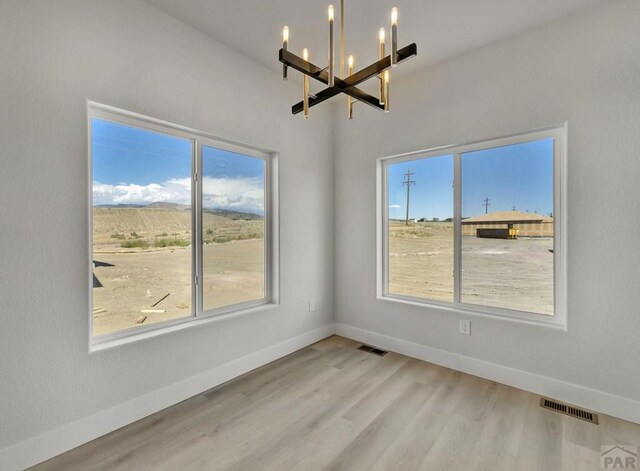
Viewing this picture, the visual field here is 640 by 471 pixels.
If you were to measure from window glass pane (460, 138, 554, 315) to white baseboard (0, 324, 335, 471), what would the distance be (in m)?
2.13

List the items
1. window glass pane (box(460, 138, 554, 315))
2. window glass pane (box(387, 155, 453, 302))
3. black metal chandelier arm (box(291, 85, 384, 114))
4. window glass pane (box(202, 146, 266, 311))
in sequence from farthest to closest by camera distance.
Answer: window glass pane (box(387, 155, 453, 302)), window glass pane (box(202, 146, 266, 311)), window glass pane (box(460, 138, 554, 315)), black metal chandelier arm (box(291, 85, 384, 114))

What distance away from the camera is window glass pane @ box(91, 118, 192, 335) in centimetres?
211

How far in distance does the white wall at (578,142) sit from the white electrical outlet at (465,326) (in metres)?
0.04

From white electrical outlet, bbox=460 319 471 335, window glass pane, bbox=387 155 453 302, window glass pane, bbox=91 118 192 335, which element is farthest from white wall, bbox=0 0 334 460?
white electrical outlet, bbox=460 319 471 335

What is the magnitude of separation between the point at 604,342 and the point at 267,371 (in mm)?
2623

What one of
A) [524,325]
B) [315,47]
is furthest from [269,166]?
[524,325]

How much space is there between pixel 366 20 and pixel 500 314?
104 inches

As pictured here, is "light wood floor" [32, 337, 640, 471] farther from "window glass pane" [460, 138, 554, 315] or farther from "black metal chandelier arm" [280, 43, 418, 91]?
"black metal chandelier arm" [280, 43, 418, 91]

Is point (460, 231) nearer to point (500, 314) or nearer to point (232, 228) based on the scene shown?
point (500, 314)

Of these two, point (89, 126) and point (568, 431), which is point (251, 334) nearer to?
point (89, 126)

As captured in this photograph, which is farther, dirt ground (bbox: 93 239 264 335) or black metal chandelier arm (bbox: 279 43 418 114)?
dirt ground (bbox: 93 239 264 335)

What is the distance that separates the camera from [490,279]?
2801 mm

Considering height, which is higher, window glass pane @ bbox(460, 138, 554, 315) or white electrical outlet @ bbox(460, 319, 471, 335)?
window glass pane @ bbox(460, 138, 554, 315)

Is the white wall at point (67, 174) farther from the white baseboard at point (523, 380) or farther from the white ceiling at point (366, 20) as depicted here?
the white baseboard at point (523, 380)
